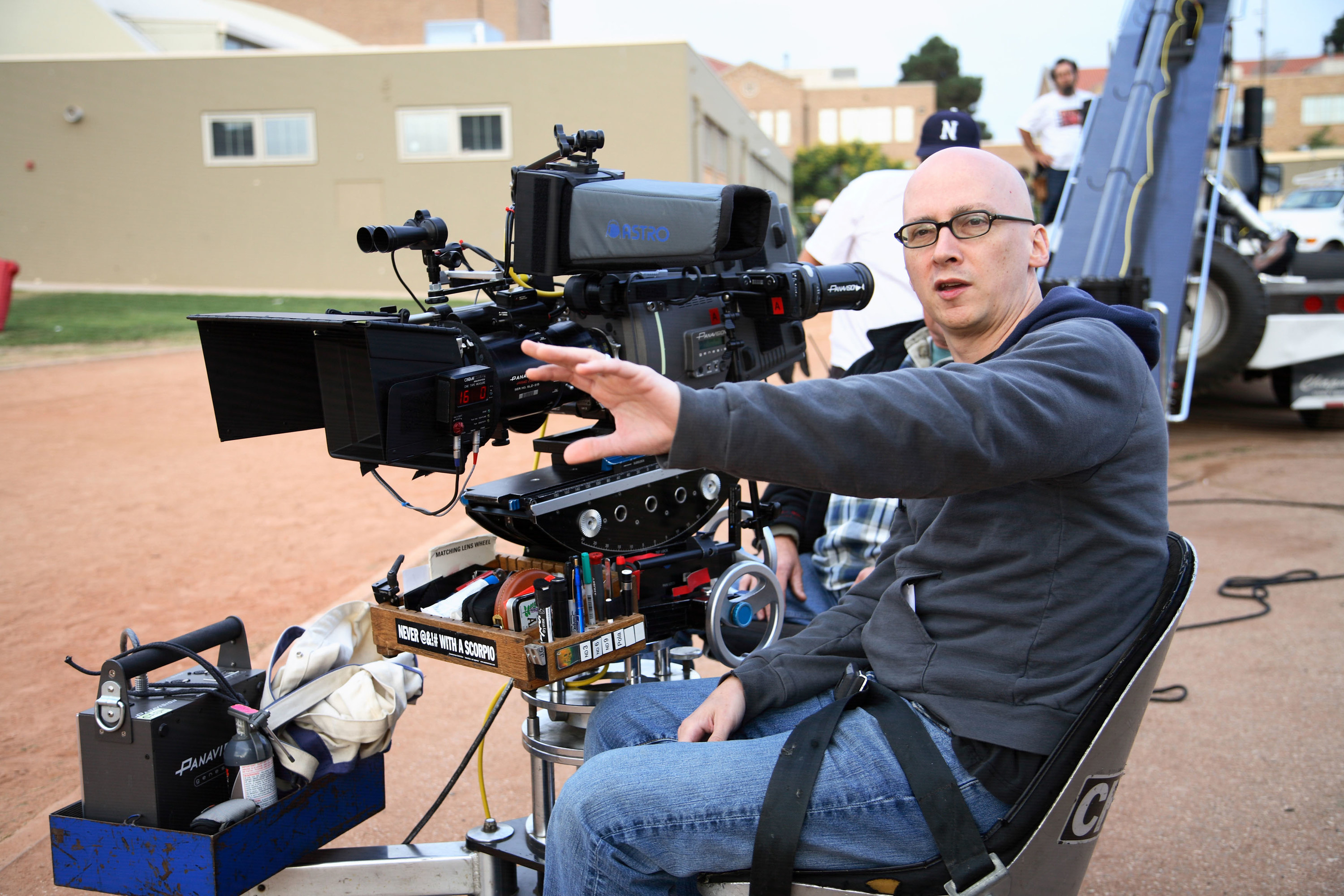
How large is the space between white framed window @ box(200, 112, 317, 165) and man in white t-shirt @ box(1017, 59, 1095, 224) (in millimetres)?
23225

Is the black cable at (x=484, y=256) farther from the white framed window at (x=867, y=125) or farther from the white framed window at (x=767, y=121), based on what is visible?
the white framed window at (x=767, y=121)

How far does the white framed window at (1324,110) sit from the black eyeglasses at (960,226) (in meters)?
75.2

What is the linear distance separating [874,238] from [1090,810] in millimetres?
2728

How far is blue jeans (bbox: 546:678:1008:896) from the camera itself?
5.42 feet

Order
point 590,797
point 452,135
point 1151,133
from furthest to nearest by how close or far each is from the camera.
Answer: point 452,135 → point 1151,133 → point 590,797

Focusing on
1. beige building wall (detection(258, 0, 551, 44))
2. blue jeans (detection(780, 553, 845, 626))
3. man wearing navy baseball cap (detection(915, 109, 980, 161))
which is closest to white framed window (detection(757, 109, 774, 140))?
beige building wall (detection(258, 0, 551, 44))

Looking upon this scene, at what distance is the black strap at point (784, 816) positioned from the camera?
1620mm

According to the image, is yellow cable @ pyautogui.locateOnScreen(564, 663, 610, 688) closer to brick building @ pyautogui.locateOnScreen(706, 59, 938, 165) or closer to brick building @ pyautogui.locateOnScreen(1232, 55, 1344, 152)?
brick building @ pyautogui.locateOnScreen(706, 59, 938, 165)

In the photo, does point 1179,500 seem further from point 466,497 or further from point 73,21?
point 73,21

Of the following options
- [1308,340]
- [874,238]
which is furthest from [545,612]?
[1308,340]

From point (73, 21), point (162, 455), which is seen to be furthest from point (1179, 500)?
point (73, 21)

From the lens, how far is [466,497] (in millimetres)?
2164

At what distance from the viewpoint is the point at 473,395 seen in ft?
6.39

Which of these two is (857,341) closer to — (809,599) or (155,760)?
(809,599)
